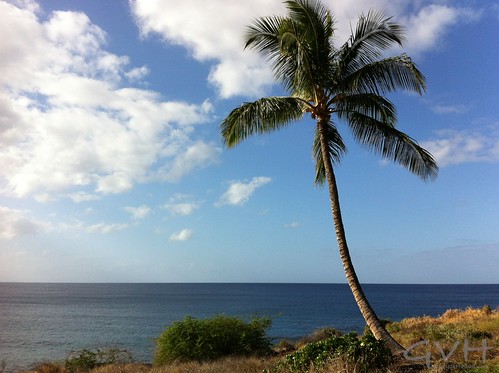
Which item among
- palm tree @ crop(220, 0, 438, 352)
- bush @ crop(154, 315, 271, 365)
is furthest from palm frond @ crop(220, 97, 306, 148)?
bush @ crop(154, 315, 271, 365)

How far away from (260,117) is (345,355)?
333 inches

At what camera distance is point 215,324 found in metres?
16.6

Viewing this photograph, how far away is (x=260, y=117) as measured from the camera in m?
14.7

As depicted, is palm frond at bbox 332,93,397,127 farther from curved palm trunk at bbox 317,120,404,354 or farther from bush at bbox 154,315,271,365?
bush at bbox 154,315,271,365

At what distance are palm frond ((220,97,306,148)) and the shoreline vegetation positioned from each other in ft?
23.1

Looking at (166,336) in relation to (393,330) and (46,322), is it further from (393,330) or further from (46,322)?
(46,322)

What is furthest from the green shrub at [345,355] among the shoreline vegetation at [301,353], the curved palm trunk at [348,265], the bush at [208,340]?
the bush at [208,340]

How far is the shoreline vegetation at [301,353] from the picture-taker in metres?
8.84

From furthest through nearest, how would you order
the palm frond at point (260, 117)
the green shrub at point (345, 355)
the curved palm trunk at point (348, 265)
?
the palm frond at point (260, 117)
the curved palm trunk at point (348, 265)
the green shrub at point (345, 355)

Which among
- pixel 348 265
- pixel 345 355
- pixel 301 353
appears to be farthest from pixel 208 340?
pixel 345 355

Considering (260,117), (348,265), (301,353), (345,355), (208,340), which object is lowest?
(208,340)

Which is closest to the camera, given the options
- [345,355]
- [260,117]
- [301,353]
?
[345,355]

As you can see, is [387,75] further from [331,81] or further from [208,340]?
[208,340]

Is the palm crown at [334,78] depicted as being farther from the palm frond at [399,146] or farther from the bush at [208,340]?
the bush at [208,340]
